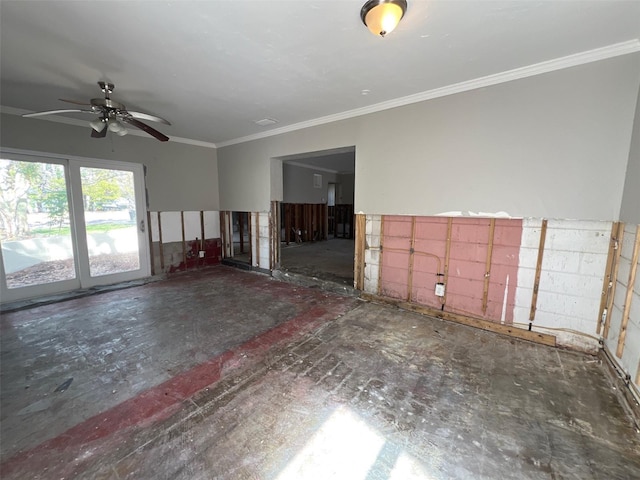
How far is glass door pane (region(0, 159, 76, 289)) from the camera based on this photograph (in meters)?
3.78

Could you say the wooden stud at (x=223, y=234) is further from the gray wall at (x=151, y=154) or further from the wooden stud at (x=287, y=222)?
the wooden stud at (x=287, y=222)

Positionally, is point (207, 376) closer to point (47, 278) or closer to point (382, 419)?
point (382, 419)

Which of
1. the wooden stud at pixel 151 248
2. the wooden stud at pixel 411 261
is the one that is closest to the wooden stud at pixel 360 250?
the wooden stud at pixel 411 261

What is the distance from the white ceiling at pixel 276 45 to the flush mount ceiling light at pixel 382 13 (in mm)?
107

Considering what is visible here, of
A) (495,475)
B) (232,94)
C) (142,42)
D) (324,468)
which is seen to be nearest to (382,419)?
(324,468)

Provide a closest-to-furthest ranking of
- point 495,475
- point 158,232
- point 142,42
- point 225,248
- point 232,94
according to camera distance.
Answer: point 495,475, point 142,42, point 232,94, point 158,232, point 225,248

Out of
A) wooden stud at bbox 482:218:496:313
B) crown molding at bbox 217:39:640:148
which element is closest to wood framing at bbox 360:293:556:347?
wooden stud at bbox 482:218:496:313

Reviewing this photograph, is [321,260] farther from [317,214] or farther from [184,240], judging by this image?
[317,214]

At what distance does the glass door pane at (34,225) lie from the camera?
3777 millimetres

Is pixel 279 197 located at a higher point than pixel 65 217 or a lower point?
higher

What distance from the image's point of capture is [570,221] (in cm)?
263

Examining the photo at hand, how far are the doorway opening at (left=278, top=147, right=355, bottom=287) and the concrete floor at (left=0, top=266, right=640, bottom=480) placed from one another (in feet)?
8.64

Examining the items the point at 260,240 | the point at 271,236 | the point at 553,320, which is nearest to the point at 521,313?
the point at 553,320

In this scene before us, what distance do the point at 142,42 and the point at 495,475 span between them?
4.01 metres
